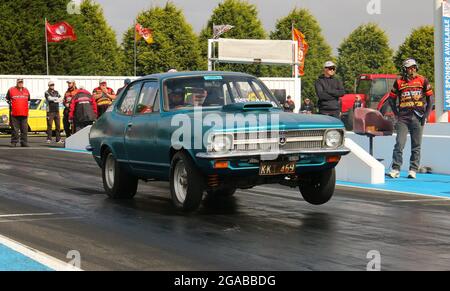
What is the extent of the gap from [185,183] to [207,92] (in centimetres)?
133

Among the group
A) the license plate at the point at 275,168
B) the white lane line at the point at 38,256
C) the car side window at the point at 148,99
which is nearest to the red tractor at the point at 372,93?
the car side window at the point at 148,99

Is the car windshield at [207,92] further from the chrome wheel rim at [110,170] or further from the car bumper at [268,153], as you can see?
the chrome wheel rim at [110,170]

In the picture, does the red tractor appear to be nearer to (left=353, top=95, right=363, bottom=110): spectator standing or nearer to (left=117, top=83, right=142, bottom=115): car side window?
(left=353, top=95, right=363, bottom=110): spectator standing

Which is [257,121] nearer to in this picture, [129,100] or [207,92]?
[207,92]

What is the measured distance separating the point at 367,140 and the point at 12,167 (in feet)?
23.1

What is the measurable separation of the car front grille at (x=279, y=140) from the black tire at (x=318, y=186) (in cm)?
55

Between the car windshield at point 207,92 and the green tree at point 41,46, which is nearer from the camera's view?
the car windshield at point 207,92

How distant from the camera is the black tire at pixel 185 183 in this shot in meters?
8.72

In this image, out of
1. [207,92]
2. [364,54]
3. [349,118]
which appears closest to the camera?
[207,92]

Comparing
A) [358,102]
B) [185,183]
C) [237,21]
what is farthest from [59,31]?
[185,183]

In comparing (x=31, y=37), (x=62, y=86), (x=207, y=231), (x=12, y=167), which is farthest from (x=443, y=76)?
(x=31, y=37)

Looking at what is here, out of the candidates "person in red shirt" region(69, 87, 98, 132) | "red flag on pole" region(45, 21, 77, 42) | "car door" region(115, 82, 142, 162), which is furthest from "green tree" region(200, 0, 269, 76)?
"car door" region(115, 82, 142, 162)

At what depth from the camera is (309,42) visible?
71812 millimetres

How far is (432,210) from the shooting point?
984 cm
